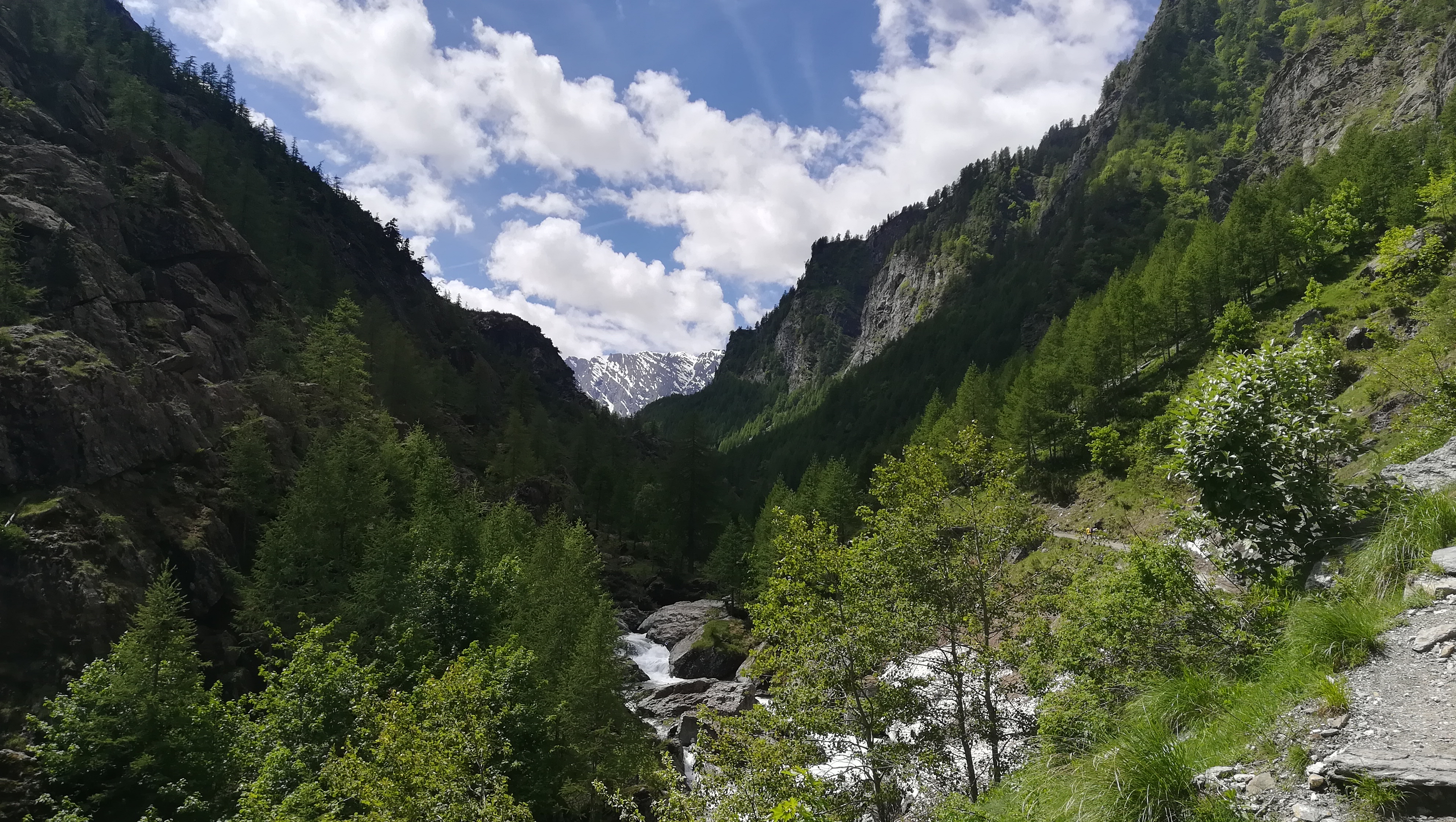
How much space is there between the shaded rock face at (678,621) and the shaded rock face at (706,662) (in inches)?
178

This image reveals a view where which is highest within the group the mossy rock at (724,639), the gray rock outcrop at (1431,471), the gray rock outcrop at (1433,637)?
the gray rock outcrop at (1431,471)

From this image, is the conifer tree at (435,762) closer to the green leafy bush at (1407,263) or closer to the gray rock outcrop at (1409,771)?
A: the gray rock outcrop at (1409,771)

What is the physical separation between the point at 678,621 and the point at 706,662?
10451 mm

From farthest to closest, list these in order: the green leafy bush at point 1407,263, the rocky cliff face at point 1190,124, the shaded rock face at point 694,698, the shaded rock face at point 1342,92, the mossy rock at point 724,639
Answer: the rocky cliff face at point 1190,124 < the shaded rock face at point 1342,92 < the mossy rock at point 724,639 < the shaded rock face at point 694,698 < the green leafy bush at point 1407,263

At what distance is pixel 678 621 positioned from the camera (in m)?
59.1

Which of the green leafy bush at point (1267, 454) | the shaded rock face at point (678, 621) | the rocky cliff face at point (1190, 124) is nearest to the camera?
the green leafy bush at point (1267, 454)

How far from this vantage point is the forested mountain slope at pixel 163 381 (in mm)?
31844

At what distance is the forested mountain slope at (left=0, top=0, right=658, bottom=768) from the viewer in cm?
3184

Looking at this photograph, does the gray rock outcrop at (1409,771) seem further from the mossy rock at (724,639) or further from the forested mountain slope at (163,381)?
the mossy rock at (724,639)

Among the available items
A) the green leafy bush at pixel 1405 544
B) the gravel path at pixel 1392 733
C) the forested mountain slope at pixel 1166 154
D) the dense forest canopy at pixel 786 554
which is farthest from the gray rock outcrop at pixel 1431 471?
the forested mountain slope at pixel 1166 154

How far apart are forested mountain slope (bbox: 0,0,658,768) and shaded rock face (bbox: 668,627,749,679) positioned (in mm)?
11353

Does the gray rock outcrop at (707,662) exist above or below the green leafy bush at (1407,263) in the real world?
below

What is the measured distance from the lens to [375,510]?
43.3m

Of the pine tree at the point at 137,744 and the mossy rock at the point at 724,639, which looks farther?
the mossy rock at the point at 724,639
